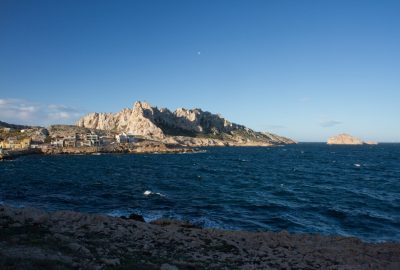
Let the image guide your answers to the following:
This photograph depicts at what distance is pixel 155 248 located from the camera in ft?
63.9

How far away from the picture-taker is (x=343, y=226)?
3350 centimetres

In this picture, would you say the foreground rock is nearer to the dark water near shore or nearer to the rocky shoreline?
the dark water near shore

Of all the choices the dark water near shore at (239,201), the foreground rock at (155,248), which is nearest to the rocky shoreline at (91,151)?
the dark water near shore at (239,201)

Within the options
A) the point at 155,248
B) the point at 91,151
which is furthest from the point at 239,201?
the point at 91,151

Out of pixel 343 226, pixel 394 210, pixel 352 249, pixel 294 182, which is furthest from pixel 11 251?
pixel 294 182

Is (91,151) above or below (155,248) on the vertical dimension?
above

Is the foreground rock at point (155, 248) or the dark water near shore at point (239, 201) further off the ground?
the foreground rock at point (155, 248)

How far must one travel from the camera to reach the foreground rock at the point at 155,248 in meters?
15.4

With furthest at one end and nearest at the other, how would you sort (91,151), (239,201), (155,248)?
(91,151), (239,201), (155,248)

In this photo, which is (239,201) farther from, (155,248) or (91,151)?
(91,151)

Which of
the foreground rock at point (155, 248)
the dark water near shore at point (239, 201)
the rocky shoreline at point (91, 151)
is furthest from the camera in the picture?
the rocky shoreline at point (91, 151)

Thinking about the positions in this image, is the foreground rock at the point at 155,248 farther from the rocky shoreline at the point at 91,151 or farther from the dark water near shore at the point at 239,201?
the rocky shoreline at the point at 91,151

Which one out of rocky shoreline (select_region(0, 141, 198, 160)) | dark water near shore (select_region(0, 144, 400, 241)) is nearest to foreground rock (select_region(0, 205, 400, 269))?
dark water near shore (select_region(0, 144, 400, 241))

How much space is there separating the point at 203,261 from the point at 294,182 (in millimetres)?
52206
